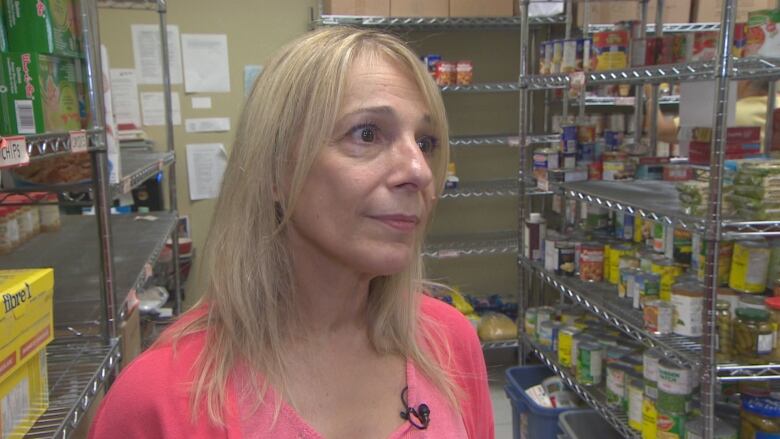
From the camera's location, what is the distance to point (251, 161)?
1074 mm

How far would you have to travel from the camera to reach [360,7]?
380cm

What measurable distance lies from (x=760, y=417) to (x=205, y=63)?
11.5 feet

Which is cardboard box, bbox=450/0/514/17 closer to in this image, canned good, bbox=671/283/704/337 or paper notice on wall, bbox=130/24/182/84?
paper notice on wall, bbox=130/24/182/84

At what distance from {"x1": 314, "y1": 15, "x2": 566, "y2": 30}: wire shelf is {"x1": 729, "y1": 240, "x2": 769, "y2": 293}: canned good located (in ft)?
7.57

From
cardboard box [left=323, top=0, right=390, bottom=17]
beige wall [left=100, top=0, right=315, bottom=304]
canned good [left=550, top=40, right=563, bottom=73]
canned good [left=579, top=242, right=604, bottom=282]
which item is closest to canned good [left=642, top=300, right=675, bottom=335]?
canned good [left=579, top=242, right=604, bottom=282]

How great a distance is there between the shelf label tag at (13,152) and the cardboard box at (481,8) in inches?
127

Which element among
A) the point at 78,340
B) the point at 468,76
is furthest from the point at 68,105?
the point at 468,76

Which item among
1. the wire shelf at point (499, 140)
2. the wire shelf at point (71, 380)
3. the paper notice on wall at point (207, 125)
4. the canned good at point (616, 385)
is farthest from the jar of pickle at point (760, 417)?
the paper notice on wall at point (207, 125)

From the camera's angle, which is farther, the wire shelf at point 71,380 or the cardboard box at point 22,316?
the wire shelf at point 71,380

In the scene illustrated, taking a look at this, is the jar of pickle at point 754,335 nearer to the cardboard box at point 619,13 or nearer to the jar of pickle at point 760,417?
the jar of pickle at point 760,417

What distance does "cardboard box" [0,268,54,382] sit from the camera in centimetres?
97

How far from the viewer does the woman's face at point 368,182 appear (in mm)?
1029

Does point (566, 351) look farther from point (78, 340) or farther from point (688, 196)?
point (78, 340)

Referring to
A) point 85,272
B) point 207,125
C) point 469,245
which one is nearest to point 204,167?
point 207,125
